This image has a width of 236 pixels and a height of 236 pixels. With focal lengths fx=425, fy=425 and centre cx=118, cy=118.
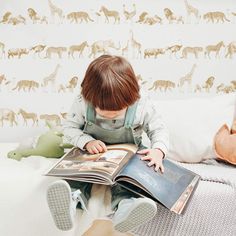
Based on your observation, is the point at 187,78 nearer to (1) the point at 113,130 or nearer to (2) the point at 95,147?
(1) the point at 113,130

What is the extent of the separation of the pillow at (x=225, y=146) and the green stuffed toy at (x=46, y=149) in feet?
1.78

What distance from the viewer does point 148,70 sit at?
6.07 ft

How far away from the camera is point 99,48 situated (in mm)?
1812

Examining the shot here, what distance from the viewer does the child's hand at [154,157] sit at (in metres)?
1.24

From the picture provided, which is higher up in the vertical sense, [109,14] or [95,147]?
[109,14]

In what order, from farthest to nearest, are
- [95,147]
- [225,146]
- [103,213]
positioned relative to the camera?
[225,146] → [95,147] → [103,213]

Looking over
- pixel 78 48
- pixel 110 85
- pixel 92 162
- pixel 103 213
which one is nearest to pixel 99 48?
pixel 78 48

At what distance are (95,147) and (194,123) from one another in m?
0.49

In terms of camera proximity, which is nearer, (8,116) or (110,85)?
(110,85)

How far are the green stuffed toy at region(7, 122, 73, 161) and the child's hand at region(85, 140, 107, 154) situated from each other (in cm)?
26

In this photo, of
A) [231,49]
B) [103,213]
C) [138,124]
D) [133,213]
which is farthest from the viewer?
[231,49]

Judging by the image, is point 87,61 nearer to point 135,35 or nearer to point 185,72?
point 135,35

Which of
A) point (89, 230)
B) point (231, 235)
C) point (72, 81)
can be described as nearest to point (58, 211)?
point (89, 230)

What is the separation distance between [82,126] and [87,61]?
1.49 feet
